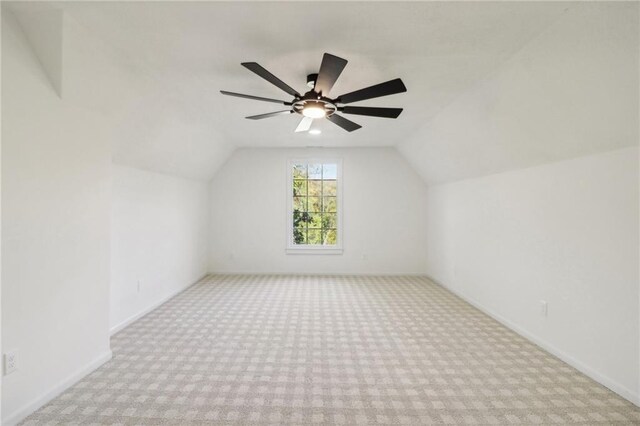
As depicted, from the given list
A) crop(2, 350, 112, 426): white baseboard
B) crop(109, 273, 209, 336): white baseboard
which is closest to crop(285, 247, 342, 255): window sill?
crop(109, 273, 209, 336): white baseboard

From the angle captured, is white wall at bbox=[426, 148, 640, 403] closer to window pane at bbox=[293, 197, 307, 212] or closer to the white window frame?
the white window frame

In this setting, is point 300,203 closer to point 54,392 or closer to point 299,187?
point 299,187

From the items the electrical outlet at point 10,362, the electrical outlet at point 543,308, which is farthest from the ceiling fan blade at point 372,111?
the electrical outlet at point 10,362

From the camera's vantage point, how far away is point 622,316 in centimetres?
222

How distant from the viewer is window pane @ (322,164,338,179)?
247 inches

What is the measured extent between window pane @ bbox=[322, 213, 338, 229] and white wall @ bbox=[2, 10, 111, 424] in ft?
13.6

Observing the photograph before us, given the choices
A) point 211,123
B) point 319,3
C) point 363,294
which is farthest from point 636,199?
point 211,123

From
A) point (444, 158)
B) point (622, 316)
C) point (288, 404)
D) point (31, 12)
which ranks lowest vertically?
point (288, 404)

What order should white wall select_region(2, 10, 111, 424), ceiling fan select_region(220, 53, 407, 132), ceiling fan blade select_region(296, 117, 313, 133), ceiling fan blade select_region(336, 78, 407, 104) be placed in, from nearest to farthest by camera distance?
white wall select_region(2, 10, 111, 424) < ceiling fan select_region(220, 53, 407, 132) < ceiling fan blade select_region(336, 78, 407, 104) < ceiling fan blade select_region(296, 117, 313, 133)

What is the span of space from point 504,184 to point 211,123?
367 cm

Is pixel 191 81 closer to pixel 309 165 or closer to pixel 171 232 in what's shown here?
pixel 171 232

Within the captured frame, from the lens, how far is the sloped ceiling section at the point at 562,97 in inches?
69.4

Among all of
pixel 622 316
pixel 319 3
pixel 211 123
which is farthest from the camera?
pixel 211 123

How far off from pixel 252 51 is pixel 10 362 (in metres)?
2.48
